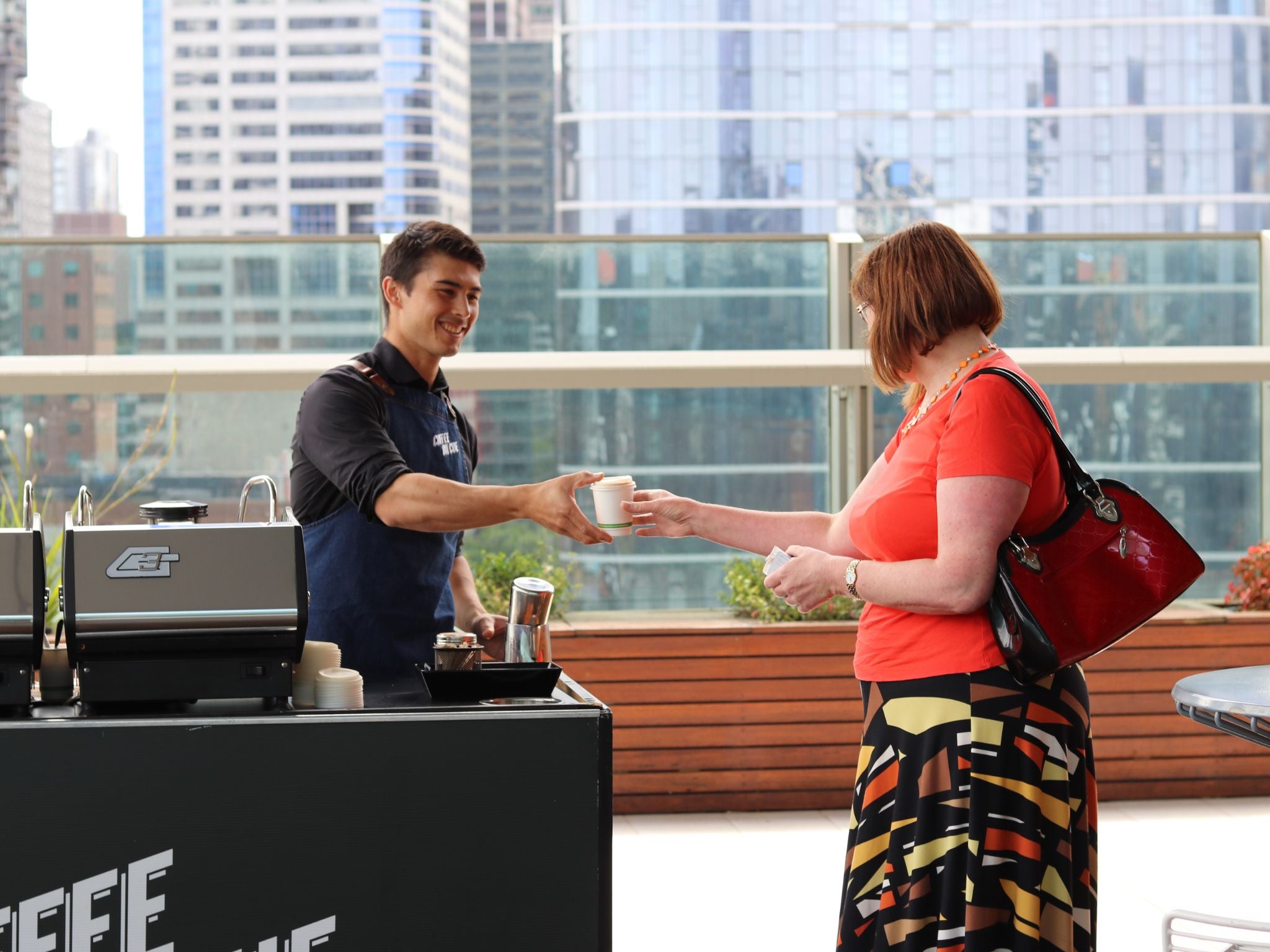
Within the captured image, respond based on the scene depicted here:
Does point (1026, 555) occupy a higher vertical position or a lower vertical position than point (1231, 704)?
higher

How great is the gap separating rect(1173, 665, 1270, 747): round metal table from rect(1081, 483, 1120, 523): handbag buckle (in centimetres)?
63

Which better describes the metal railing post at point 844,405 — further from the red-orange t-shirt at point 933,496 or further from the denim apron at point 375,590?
the red-orange t-shirt at point 933,496

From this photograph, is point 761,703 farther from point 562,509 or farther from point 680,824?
point 562,509

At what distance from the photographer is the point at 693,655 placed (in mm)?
4656

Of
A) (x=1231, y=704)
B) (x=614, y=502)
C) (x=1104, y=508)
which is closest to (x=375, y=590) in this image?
(x=614, y=502)

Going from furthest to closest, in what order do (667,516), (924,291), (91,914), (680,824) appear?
(680,824)
(667,516)
(924,291)
(91,914)

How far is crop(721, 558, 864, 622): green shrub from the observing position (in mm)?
4852

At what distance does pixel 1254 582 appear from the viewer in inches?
198

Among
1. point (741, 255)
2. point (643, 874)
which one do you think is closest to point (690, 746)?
point (643, 874)

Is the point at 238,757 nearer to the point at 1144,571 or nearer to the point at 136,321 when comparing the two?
the point at 1144,571

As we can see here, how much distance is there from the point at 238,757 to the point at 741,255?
13.5 feet

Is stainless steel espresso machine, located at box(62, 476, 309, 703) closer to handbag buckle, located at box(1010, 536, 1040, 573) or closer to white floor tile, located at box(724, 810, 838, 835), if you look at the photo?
handbag buckle, located at box(1010, 536, 1040, 573)

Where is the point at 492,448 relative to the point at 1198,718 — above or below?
above

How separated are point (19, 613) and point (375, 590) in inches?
31.1
